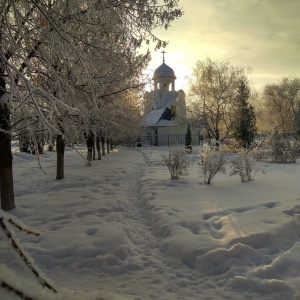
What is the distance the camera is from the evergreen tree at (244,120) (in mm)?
31938

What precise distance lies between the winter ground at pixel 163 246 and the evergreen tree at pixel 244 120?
24126 millimetres

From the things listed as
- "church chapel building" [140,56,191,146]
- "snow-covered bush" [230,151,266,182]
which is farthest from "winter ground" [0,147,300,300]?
"church chapel building" [140,56,191,146]

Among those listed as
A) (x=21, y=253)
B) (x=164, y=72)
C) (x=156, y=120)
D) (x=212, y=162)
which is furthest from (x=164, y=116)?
(x=21, y=253)

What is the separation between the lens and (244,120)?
105 ft

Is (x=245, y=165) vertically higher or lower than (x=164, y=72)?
lower

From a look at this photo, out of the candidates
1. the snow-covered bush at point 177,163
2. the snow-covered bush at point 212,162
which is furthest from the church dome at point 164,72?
the snow-covered bush at point 212,162

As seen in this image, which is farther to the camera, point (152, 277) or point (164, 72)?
point (164, 72)

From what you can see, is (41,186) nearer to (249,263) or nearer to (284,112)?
(249,263)

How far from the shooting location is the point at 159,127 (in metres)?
50.5

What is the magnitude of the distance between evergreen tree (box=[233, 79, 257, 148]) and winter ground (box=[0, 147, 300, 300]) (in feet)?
79.2

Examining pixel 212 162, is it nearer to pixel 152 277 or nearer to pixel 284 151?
pixel 152 277

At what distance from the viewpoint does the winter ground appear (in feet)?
12.2

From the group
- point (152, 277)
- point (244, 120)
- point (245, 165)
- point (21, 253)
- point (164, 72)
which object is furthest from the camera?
point (164, 72)

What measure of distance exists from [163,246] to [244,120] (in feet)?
94.8
